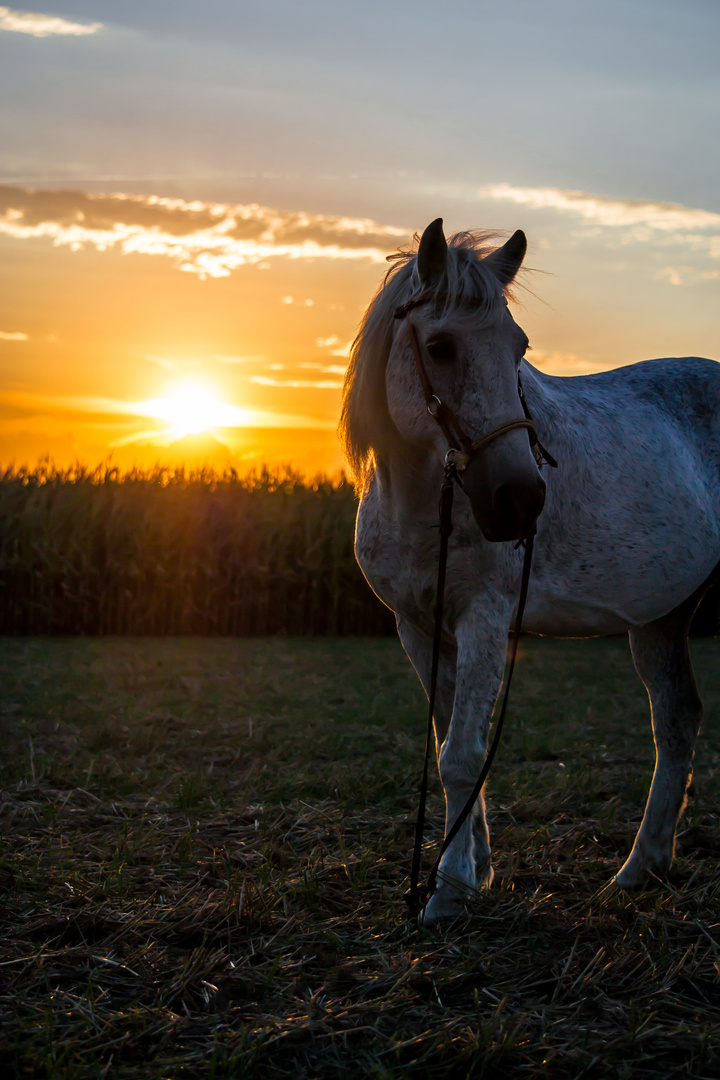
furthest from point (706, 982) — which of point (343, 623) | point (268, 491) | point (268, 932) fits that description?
point (268, 491)

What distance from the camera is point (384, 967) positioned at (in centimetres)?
252

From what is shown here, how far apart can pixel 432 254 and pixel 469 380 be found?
0.44 meters

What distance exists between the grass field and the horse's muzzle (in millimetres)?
1290

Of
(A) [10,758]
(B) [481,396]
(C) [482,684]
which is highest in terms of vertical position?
(B) [481,396]

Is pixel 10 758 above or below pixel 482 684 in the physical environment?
below

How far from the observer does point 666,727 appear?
A: 3.66m

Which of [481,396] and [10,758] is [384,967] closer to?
[481,396]

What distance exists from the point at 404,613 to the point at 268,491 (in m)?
11.2

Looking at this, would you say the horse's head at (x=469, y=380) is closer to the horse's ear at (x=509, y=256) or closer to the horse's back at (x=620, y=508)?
the horse's ear at (x=509, y=256)

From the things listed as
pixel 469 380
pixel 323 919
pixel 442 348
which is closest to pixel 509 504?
pixel 469 380

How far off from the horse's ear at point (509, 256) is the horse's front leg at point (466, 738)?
1.17 metres

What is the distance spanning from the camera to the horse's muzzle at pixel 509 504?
250cm

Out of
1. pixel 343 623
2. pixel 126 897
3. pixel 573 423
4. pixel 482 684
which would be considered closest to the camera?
pixel 482 684

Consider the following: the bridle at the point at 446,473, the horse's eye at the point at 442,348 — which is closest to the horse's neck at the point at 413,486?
the bridle at the point at 446,473
